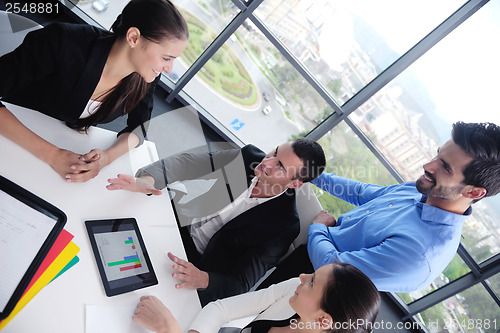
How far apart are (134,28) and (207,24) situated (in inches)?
83.4

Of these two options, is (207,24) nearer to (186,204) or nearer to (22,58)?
(186,204)

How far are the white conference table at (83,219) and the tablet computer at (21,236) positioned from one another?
0.07m

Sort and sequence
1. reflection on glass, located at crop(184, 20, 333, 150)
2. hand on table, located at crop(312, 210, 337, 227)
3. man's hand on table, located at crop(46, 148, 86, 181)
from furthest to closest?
reflection on glass, located at crop(184, 20, 333, 150), hand on table, located at crop(312, 210, 337, 227), man's hand on table, located at crop(46, 148, 86, 181)

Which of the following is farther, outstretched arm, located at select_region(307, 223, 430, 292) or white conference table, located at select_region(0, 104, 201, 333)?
outstretched arm, located at select_region(307, 223, 430, 292)

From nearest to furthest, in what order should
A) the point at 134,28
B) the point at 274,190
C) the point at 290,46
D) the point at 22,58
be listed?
1. the point at 22,58
2. the point at 134,28
3. the point at 274,190
4. the point at 290,46

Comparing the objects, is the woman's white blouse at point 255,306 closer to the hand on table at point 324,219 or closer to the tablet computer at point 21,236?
the hand on table at point 324,219

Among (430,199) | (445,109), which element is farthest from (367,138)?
(430,199)

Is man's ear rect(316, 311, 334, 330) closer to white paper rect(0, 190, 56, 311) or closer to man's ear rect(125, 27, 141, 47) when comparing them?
white paper rect(0, 190, 56, 311)

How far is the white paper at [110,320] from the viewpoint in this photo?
109cm

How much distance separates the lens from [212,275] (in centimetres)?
166

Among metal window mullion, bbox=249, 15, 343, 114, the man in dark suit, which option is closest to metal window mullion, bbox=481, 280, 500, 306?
metal window mullion, bbox=249, 15, 343, 114

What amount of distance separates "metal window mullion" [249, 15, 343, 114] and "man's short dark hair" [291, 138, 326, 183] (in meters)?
1.42

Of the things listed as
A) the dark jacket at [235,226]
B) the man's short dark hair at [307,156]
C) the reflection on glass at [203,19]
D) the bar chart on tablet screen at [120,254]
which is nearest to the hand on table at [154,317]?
the bar chart on tablet screen at [120,254]

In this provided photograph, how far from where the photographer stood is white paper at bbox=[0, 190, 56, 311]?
0.97 meters
